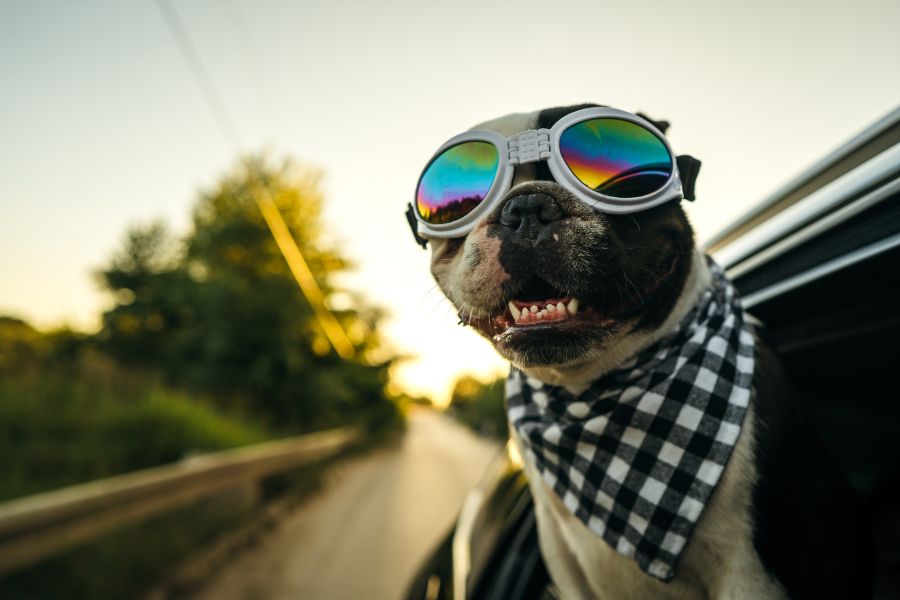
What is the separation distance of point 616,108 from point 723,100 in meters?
0.39

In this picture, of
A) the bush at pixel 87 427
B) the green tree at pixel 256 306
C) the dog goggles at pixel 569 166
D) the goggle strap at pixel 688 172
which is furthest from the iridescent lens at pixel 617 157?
the green tree at pixel 256 306

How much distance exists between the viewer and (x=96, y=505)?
145 inches

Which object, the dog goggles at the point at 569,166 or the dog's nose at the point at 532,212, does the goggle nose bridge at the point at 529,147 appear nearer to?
the dog goggles at the point at 569,166

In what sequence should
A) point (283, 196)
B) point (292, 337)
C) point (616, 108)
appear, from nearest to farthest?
point (616, 108) → point (283, 196) → point (292, 337)

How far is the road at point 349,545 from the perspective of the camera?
444cm

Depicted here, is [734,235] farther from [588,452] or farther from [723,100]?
[588,452]

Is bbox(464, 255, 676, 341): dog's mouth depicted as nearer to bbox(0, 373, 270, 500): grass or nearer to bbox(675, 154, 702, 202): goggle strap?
bbox(675, 154, 702, 202): goggle strap

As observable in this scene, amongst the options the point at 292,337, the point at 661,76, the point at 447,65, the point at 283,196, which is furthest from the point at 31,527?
the point at 292,337

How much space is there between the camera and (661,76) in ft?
4.90

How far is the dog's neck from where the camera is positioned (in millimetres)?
1461

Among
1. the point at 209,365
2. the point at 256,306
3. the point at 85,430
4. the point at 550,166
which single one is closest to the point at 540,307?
the point at 550,166

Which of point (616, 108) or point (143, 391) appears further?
point (143, 391)

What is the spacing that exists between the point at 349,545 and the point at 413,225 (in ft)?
18.1

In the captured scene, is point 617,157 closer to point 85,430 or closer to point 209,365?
point 85,430
